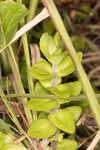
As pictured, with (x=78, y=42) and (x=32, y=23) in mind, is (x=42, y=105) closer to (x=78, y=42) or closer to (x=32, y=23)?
(x=32, y=23)

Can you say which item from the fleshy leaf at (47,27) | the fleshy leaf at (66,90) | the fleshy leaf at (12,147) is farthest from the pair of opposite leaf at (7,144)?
the fleshy leaf at (47,27)

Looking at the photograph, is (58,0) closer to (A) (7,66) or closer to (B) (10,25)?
(A) (7,66)

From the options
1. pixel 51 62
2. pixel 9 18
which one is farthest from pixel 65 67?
pixel 9 18

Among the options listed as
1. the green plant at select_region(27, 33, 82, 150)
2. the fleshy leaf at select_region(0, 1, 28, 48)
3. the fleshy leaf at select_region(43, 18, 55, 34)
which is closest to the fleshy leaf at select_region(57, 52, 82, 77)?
the green plant at select_region(27, 33, 82, 150)

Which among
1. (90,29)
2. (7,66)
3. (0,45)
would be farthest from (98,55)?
(0,45)

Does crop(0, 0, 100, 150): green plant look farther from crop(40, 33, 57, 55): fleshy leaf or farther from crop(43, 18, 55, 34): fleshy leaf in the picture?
crop(43, 18, 55, 34): fleshy leaf

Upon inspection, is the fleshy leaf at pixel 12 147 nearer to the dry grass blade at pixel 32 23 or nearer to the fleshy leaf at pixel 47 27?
the dry grass blade at pixel 32 23
